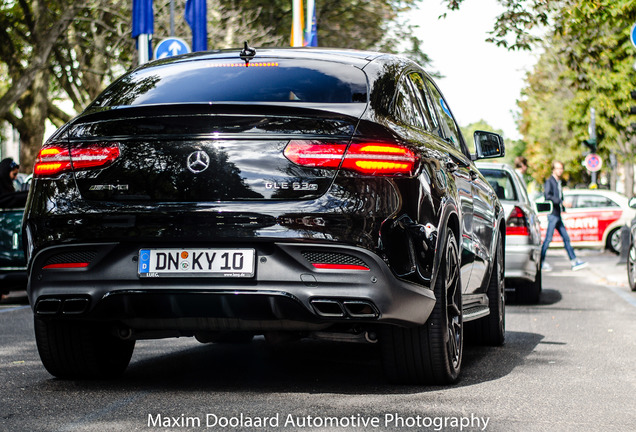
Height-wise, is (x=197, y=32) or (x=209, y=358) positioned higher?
(x=197, y=32)

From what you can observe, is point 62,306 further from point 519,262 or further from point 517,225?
point 517,225

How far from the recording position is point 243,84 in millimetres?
5816

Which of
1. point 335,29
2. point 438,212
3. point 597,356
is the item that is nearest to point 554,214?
point 597,356

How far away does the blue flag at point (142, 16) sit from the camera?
18.7 m

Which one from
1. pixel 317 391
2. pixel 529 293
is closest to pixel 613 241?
pixel 529 293

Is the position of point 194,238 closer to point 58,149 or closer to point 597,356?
point 58,149

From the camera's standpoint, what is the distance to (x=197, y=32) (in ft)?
66.9

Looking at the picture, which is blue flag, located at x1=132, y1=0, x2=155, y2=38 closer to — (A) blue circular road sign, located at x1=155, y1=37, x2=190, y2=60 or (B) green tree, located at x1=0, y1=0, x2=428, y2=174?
(A) blue circular road sign, located at x1=155, y1=37, x2=190, y2=60

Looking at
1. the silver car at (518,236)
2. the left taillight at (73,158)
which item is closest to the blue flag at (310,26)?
the silver car at (518,236)

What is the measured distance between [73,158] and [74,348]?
1.09m

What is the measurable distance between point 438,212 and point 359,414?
4.02 feet

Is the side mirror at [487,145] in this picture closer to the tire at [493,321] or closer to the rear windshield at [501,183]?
the tire at [493,321]

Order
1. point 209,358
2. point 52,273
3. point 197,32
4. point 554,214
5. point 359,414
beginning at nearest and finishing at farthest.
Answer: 1. point 359,414
2. point 52,273
3. point 209,358
4. point 554,214
5. point 197,32

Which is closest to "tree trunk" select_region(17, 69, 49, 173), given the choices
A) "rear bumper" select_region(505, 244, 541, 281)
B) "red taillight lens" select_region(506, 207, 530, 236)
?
"red taillight lens" select_region(506, 207, 530, 236)
